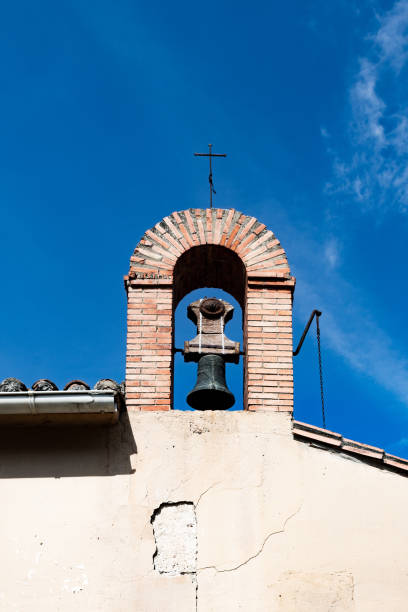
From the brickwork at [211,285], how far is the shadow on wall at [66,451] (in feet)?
1.07

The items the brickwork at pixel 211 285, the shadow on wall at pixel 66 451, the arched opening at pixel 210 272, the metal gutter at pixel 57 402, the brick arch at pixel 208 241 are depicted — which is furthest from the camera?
the arched opening at pixel 210 272

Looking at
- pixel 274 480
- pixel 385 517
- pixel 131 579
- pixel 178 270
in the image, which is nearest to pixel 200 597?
pixel 131 579

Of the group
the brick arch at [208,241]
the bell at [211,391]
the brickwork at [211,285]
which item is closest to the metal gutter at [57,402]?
the brickwork at [211,285]

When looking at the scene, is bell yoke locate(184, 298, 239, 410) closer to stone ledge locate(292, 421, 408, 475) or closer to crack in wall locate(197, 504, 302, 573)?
stone ledge locate(292, 421, 408, 475)

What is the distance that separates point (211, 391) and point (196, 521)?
1231 mm

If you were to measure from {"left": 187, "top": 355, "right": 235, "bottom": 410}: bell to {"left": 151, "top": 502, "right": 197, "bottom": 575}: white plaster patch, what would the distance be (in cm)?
113

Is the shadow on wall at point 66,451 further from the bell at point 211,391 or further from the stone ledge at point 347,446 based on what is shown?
the stone ledge at point 347,446

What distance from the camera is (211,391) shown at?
258 inches

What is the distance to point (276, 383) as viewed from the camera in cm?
630

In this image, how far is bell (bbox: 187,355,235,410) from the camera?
657cm

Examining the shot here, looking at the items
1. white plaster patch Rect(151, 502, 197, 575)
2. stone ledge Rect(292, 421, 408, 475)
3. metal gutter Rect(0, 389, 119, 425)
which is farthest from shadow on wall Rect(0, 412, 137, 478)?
stone ledge Rect(292, 421, 408, 475)

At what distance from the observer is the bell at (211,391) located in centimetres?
657

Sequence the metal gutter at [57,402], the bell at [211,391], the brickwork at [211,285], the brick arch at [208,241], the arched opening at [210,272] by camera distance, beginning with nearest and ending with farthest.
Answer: the metal gutter at [57,402] < the brickwork at [211,285] < the bell at [211,391] < the brick arch at [208,241] < the arched opening at [210,272]

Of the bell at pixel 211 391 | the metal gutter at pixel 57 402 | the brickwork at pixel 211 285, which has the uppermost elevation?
the brickwork at pixel 211 285
